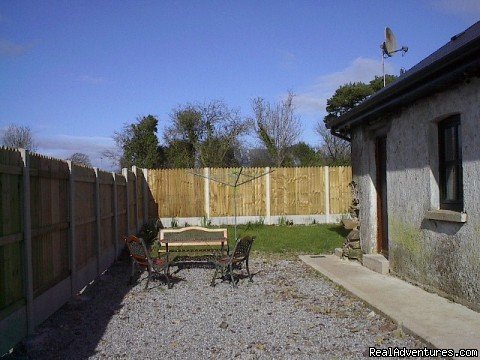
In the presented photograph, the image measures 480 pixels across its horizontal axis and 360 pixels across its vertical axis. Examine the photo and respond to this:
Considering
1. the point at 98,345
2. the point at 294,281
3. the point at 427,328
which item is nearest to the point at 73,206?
the point at 98,345

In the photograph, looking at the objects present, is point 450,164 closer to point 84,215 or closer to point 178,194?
point 84,215

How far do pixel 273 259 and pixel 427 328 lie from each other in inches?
244

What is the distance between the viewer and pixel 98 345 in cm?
535

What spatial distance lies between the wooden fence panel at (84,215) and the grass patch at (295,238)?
463cm

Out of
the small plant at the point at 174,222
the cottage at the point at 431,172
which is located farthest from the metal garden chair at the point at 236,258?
the small plant at the point at 174,222

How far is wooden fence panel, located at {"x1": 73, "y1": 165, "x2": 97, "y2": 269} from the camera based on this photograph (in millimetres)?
7988

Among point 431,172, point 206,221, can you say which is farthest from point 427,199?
point 206,221

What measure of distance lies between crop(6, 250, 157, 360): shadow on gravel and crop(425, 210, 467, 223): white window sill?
4.55 m

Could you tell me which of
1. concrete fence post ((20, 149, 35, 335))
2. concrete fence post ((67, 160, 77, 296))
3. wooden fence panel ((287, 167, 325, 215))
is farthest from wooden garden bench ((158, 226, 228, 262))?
wooden fence panel ((287, 167, 325, 215))

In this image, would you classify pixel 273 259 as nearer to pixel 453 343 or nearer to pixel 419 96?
pixel 419 96

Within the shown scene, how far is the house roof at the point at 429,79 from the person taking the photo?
216 inches

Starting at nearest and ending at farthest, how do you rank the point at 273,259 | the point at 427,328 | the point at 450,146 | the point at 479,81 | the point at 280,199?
the point at 427,328 < the point at 479,81 < the point at 450,146 < the point at 273,259 < the point at 280,199

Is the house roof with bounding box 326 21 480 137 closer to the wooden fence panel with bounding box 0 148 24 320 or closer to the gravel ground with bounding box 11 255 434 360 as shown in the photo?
the gravel ground with bounding box 11 255 434 360

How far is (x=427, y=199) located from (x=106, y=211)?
639cm
